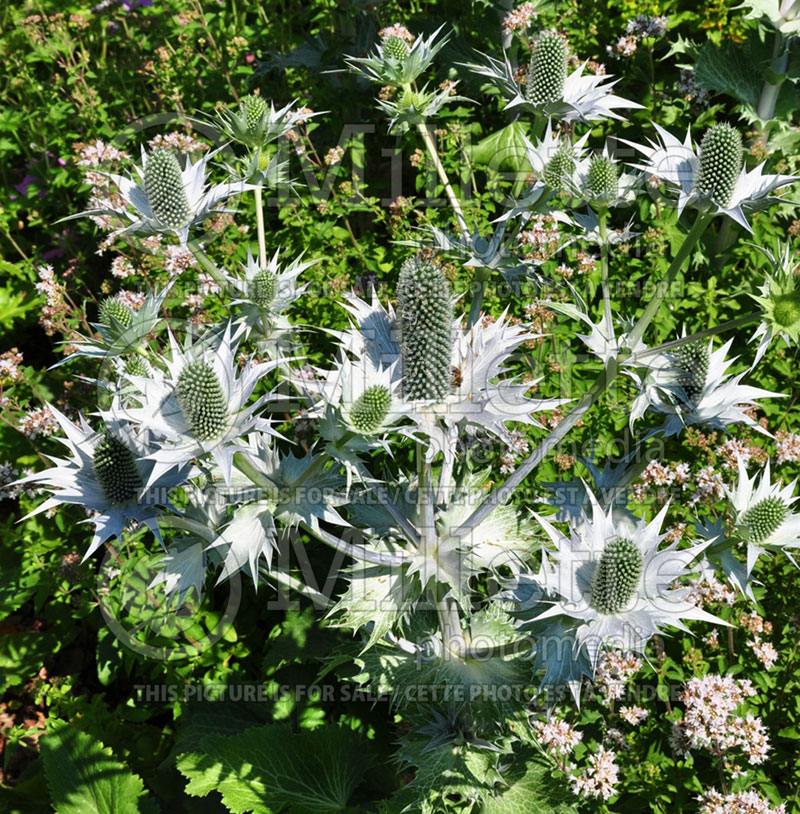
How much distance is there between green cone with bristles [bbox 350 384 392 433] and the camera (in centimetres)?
211

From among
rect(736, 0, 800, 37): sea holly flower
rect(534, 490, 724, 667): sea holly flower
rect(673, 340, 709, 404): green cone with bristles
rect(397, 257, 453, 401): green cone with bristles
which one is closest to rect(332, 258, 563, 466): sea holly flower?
rect(397, 257, 453, 401): green cone with bristles

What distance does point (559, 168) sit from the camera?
281 cm

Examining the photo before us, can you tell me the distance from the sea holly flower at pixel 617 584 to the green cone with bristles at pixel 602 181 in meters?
1.19


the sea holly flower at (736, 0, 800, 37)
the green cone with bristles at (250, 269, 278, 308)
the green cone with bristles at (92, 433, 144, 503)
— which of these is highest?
the sea holly flower at (736, 0, 800, 37)

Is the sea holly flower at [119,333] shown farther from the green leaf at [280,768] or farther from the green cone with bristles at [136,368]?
the green leaf at [280,768]

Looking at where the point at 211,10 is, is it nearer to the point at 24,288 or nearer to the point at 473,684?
the point at 24,288

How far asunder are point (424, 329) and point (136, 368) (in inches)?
43.8

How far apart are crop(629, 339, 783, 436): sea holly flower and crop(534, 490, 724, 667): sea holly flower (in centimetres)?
46

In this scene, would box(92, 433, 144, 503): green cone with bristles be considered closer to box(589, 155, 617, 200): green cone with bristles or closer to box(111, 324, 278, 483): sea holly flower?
box(111, 324, 278, 483): sea holly flower

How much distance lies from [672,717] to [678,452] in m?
1.37

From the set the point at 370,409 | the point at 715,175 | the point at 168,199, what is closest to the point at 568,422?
the point at 370,409

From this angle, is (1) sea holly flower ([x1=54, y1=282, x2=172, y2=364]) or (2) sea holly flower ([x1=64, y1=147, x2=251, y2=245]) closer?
(1) sea holly flower ([x1=54, y1=282, x2=172, y2=364])

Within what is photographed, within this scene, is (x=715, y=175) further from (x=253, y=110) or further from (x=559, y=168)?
(x=253, y=110)


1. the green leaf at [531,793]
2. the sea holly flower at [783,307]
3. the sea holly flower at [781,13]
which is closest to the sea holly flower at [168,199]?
the sea holly flower at [783,307]
